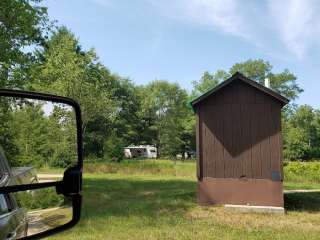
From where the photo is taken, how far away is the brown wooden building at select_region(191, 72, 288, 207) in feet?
55.3

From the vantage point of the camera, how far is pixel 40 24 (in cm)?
2212

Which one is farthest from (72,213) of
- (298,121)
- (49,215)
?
(298,121)

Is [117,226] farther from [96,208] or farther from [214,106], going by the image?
[214,106]

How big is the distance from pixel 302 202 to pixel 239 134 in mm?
3909

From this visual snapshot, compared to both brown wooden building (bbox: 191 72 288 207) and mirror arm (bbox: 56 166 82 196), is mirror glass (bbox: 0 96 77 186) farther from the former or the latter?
brown wooden building (bbox: 191 72 288 207)

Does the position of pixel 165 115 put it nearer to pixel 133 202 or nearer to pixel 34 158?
pixel 133 202

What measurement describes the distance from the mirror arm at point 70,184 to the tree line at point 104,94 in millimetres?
172

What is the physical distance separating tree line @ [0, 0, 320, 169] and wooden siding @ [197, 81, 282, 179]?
6956 millimetres

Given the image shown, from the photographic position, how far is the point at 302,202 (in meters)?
18.4

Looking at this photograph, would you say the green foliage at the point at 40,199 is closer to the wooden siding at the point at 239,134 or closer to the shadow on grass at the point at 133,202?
the shadow on grass at the point at 133,202

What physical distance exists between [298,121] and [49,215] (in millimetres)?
79616

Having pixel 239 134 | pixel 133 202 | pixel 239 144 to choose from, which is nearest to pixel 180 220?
pixel 133 202

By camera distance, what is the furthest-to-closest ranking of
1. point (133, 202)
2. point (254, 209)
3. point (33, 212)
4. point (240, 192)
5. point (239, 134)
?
point (133, 202)
point (239, 134)
point (240, 192)
point (254, 209)
point (33, 212)

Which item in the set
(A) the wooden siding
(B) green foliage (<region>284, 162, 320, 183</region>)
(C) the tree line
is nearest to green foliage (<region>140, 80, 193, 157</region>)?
(C) the tree line
